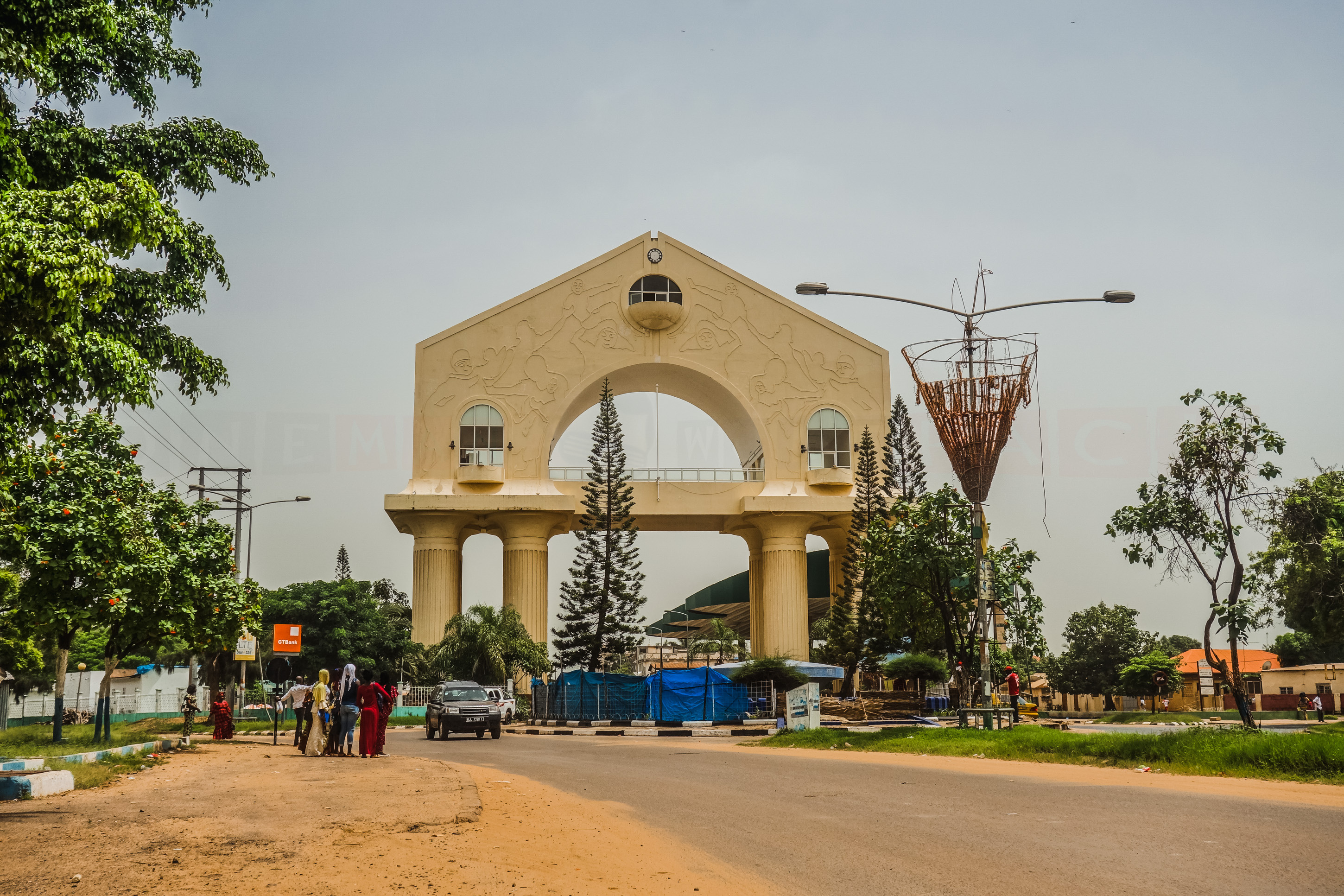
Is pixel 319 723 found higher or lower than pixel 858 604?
lower

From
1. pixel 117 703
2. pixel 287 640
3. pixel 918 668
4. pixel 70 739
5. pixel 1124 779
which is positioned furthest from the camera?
pixel 117 703

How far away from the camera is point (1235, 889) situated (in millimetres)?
5723

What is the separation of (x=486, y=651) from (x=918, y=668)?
49.1 feet

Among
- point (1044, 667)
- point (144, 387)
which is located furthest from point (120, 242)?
point (1044, 667)

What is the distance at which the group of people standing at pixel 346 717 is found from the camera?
17594 mm

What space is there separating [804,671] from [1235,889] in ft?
99.2

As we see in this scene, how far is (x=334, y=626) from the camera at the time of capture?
171ft

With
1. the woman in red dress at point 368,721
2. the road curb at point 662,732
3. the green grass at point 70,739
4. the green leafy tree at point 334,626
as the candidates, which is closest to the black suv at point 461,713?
the road curb at point 662,732

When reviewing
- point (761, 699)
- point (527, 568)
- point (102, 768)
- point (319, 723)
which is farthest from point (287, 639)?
point (102, 768)

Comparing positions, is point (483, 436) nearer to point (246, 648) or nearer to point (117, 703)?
point (246, 648)

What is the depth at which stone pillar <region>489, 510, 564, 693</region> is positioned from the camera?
41938mm

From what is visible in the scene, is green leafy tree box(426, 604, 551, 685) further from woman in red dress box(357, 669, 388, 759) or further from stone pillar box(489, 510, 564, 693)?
woman in red dress box(357, 669, 388, 759)

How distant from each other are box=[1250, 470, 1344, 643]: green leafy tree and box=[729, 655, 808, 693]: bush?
12753mm

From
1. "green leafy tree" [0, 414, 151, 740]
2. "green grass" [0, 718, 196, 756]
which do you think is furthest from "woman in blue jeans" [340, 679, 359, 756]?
"green leafy tree" [0, 414, 151, 740]
